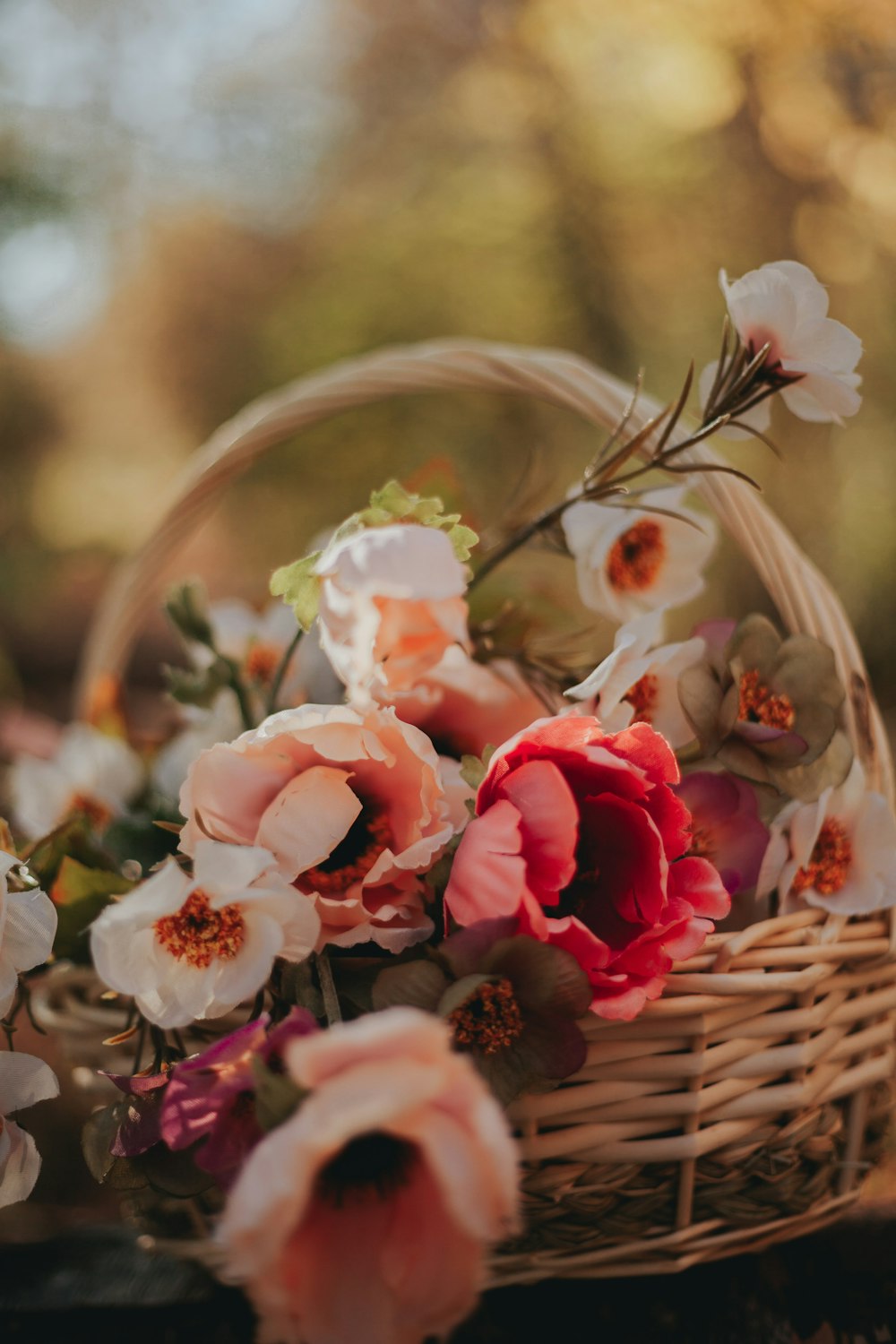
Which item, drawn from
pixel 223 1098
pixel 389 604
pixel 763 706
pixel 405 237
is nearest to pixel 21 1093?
pixel 223 1098

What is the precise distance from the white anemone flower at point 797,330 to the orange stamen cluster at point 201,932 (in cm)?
31

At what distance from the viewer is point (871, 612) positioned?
1851 millimetres

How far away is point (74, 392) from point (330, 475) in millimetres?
1027

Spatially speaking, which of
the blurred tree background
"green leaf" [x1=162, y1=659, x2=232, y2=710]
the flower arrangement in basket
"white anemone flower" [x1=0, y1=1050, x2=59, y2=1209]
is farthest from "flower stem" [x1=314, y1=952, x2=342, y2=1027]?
the blurred tree background

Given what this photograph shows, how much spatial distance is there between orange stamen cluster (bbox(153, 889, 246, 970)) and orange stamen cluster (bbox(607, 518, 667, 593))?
0.25 metres

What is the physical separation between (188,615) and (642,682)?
0.27 meters

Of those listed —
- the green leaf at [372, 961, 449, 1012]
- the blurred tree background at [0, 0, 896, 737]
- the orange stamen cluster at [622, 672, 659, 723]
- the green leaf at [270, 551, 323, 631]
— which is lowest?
the green leaf at [372, 961, 449, 1012]

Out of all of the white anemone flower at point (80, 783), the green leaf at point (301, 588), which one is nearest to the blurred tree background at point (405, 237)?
the white anemone flower at point (80, 783)

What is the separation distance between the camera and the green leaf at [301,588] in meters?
0.40

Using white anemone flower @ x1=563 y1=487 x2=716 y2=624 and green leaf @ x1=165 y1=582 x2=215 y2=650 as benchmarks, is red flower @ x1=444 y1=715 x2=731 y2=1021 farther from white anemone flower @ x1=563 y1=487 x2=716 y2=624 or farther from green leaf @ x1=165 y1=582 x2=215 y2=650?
green leaf @ x1=165 y1=582 x2=215 y2=650

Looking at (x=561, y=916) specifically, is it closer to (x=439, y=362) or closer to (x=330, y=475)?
(x=439, y=362)

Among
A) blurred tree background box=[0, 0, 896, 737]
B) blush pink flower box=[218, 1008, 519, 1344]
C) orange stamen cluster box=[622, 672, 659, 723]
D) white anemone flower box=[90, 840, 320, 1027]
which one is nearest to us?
blush pink flower box=[218, 1008, 519, 1344]

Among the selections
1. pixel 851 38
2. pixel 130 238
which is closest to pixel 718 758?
pixel 851 38

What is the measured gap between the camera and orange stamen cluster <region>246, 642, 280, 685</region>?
1.95 feet
